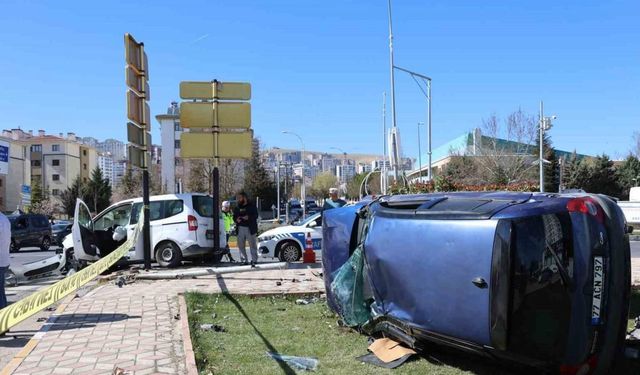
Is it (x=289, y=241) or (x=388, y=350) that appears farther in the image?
(x=289, y=241)

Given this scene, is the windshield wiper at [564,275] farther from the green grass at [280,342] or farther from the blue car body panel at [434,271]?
the green grass at [280,342]

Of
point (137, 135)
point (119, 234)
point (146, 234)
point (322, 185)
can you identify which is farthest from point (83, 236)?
point (322, 185)

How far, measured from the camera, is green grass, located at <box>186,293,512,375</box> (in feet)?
16.1

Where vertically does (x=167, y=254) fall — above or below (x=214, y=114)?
below

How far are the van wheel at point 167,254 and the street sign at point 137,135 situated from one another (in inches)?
93.5

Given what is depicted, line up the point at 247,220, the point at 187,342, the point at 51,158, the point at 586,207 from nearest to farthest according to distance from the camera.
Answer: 1. the point at 586,207
2. the point at 187,342
3. the point at 247,220
4. the point at 51,158

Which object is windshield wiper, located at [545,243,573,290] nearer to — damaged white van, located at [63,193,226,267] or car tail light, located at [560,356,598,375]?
car tail light, located at [560,356,598,375]

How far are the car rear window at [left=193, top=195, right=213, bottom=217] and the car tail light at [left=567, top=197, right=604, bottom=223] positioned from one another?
408 inches

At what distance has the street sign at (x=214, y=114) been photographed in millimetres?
13164

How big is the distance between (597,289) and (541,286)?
39cm

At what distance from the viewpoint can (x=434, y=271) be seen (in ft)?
14.4

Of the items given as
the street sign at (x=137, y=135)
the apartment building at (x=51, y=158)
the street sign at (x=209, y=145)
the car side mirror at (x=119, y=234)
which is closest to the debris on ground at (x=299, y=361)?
the street sign at (x=137, y=135)

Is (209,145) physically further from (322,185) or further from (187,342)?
(322,185)

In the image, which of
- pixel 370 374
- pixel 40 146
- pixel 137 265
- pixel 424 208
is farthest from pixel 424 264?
pixel 40 146
